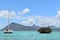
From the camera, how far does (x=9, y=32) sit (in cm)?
12875

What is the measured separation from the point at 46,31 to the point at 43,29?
228 cm

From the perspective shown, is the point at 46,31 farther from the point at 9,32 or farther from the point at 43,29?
the point at 9,32

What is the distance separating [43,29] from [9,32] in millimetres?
21952

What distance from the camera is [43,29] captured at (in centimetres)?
13650

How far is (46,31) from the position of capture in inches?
5349

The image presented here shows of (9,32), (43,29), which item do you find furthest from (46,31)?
(9,32)

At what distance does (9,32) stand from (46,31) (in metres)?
23.4
